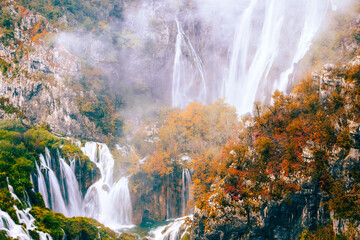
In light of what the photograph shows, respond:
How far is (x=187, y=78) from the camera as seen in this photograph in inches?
2334

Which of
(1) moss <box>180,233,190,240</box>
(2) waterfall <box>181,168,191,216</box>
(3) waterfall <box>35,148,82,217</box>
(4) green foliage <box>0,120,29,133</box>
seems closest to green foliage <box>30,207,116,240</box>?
(3) waterfall <box>35,148,82,217</box>

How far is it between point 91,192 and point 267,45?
1260 inches

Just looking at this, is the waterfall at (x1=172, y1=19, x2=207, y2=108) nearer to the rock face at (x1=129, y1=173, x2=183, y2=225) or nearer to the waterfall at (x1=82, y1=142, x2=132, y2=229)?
the rock face at (x1=129, y1=173, x2=183, y2=225)

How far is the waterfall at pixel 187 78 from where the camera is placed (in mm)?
58844

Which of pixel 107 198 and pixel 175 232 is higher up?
pixel 107 198

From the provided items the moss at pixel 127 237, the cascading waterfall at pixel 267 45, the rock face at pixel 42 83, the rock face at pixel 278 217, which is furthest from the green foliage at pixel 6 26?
the rock face at pixel 278 217

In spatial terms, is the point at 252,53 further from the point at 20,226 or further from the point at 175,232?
the point at 20,226

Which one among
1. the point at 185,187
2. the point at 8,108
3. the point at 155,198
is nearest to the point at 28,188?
the point at 155,198

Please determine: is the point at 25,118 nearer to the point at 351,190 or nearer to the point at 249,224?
the point at 249,224

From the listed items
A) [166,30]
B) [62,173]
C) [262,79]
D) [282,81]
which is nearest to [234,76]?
[262,79]

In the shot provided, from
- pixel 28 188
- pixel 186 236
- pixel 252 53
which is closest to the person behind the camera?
pixel 28 188

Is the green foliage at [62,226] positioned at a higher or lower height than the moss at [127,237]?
higher

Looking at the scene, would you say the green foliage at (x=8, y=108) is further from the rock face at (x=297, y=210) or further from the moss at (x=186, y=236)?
the rock face at (x=297, y=210)

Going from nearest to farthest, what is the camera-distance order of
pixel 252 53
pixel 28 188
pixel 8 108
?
pixel 28 188 < pixel 8 108 < pixel 252 53
